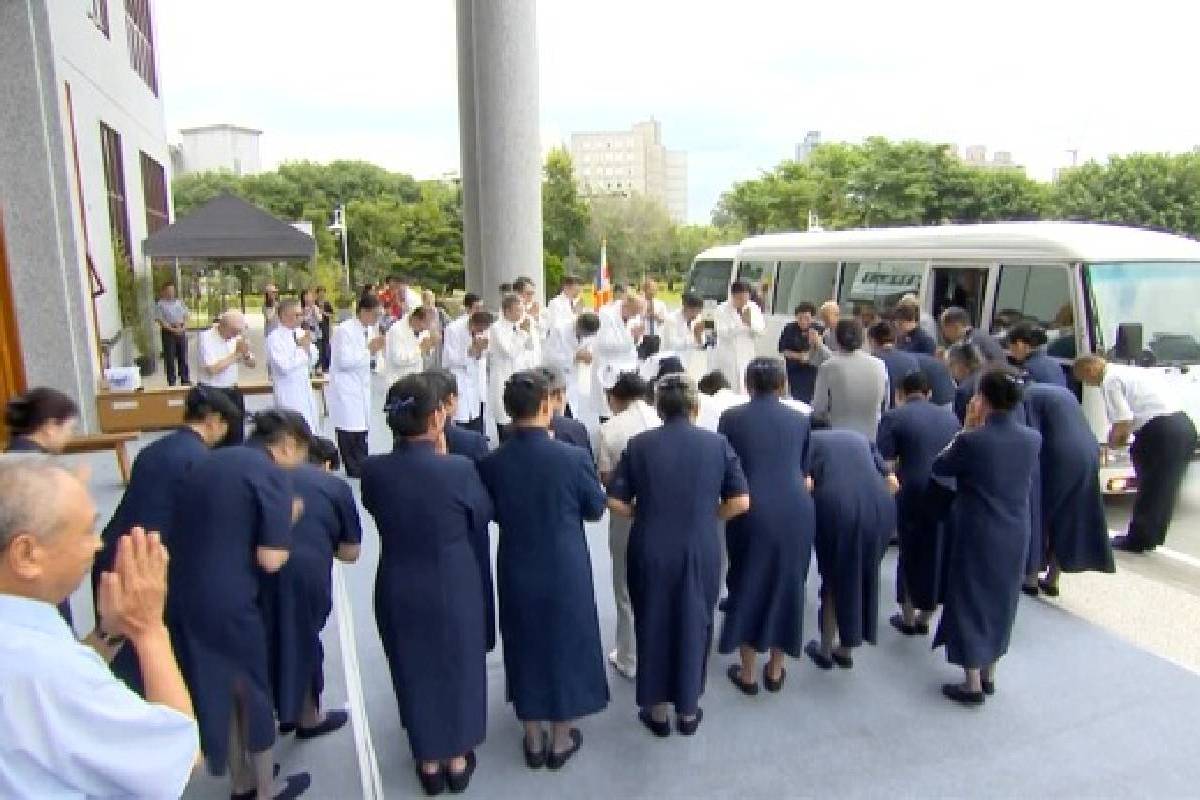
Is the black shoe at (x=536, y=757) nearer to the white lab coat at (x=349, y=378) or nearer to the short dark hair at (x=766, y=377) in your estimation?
the short dark hair at (x=766, y=377)

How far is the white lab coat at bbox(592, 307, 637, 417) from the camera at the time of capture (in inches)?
326

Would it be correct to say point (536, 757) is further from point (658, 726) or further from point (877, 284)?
point (877, 284)

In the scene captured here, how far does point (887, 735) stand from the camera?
3.75 metres

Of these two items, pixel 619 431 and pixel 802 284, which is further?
pixel 802 284

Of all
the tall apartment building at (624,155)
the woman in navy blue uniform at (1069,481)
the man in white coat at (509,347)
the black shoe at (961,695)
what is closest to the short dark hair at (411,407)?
the black shoe at (961,695)

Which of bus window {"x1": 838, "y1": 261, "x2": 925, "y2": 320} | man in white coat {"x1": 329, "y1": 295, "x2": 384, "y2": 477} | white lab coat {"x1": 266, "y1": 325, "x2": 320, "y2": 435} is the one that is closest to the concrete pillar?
man in white coat {"x1": 329, "y1": 295, "x2": 384, "y2": 477}

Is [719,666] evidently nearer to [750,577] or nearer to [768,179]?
[750,577]

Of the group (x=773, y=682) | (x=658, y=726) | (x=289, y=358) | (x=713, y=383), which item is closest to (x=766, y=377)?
(x=713, y=383)

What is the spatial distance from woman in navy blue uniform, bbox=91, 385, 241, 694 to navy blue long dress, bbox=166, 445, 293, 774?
0.47 feet

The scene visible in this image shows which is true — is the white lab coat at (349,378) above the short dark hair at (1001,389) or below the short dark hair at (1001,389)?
below

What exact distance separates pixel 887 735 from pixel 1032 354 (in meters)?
2.78

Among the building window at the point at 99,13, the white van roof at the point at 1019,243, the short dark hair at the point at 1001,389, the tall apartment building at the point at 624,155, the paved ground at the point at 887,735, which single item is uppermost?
the tall apartment building at the point at 624,155

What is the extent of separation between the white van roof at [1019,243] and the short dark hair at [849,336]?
2607mm

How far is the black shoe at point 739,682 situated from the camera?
13.5 ft
